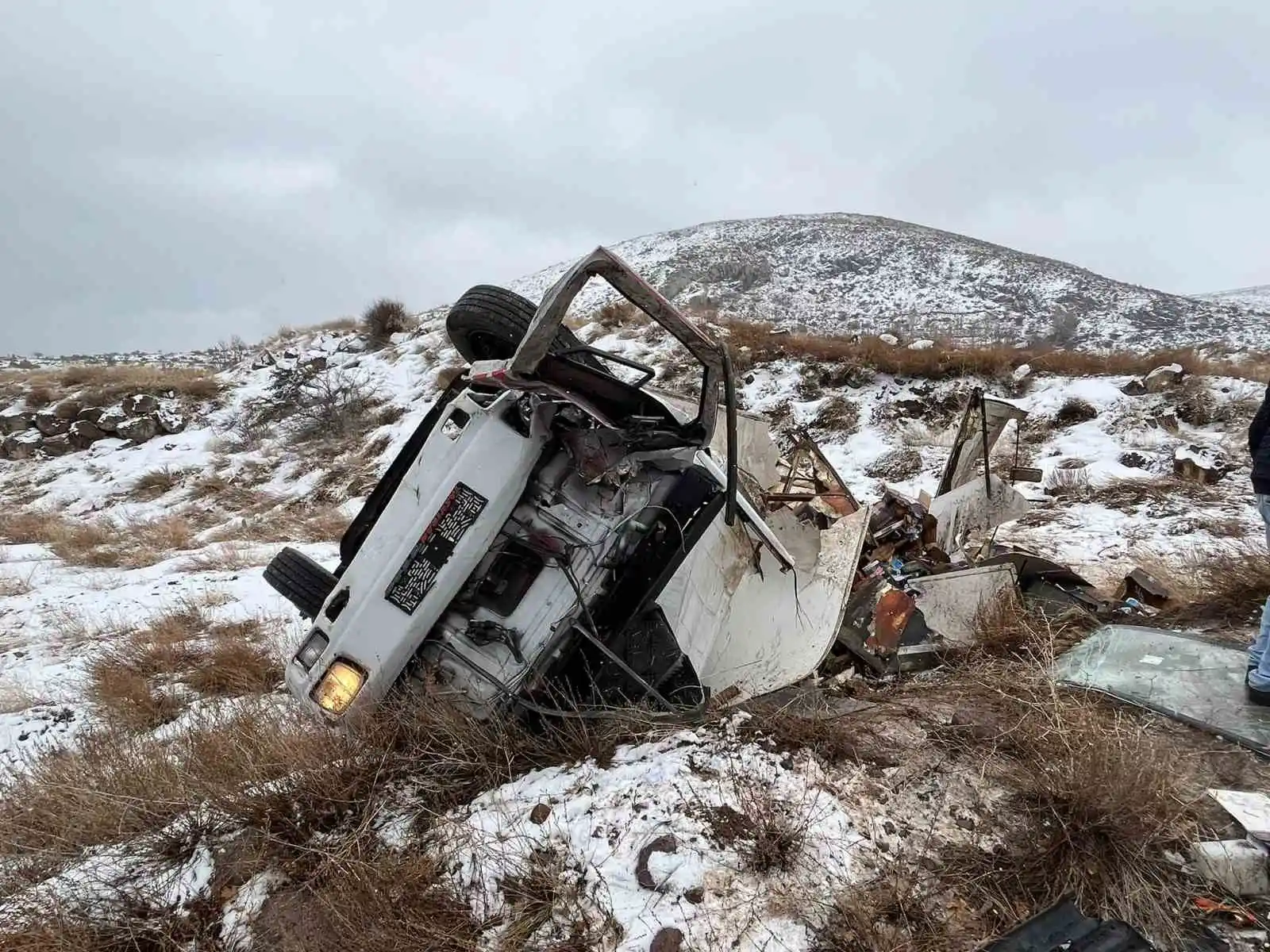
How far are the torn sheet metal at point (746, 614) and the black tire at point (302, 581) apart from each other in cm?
Result: 163

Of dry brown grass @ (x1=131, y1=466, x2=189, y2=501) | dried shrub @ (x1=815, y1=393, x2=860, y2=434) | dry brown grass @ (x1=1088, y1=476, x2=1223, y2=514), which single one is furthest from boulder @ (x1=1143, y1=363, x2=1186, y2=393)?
dry brown grass @ (x1=131, y1=466, x2=189, y2=501)

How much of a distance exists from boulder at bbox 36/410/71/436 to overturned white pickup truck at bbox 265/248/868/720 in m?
14.5

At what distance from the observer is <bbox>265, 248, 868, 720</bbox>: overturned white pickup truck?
2393mm

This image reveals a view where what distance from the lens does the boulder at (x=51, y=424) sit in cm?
1330

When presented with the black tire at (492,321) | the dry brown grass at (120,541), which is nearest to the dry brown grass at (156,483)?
the dry brown grass at (120,541)

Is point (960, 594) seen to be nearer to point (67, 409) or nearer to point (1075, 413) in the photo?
point (1075, 413)

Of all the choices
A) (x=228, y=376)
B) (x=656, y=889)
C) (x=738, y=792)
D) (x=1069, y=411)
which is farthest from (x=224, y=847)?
(x=228, y=376)

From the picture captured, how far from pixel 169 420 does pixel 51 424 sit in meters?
2.20

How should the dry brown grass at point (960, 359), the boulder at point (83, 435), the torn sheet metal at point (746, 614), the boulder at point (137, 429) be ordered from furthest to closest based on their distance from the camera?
the boulder at point (137, 429) < the boulder at point (83, 435) < the dry brown grass at point (960, 359) < the torn sheet metal at point (746, 614)

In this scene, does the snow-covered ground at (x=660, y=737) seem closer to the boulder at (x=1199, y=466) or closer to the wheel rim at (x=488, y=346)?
the boulder at (x=1199, y=466)

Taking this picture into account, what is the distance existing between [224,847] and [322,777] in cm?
34

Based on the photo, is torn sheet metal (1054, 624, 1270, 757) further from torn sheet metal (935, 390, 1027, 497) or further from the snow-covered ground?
torn sheet metal (935, 390, 1027, 497)

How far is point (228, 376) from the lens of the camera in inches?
622

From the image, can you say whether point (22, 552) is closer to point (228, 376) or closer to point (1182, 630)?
point (228, 376)
